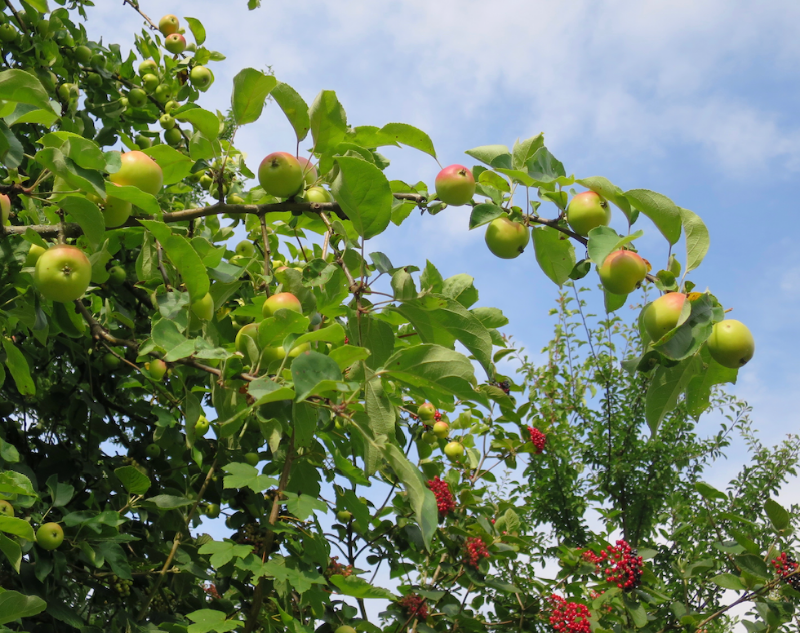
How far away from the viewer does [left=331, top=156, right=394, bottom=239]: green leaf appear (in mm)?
1284

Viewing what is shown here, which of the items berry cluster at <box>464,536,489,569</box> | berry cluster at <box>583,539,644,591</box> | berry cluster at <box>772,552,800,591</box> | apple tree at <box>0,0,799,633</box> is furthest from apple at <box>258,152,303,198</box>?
berry cluster at <box>772,552,800,591</box>

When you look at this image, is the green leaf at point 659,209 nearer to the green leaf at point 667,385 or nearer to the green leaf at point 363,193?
the green leaf at point 667,385

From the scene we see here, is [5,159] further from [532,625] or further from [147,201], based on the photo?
[532,625]

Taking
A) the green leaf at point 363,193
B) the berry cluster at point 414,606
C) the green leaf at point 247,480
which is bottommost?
the green leaf at point 247,480

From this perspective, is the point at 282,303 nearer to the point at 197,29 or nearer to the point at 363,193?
the point at 363,193

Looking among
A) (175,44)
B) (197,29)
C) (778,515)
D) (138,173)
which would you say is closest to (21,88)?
(138,173)

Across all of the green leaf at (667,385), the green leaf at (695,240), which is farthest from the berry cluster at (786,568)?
the green leaf at (695,240)

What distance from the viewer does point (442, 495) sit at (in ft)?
9.58

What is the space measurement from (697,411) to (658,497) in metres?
4.84

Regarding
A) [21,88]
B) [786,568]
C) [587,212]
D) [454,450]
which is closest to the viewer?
[21,88]

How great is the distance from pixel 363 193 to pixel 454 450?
219cm

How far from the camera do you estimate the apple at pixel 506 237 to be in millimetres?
1453

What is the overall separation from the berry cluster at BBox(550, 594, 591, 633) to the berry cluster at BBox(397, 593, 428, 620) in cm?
71

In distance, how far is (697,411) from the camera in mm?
1340
